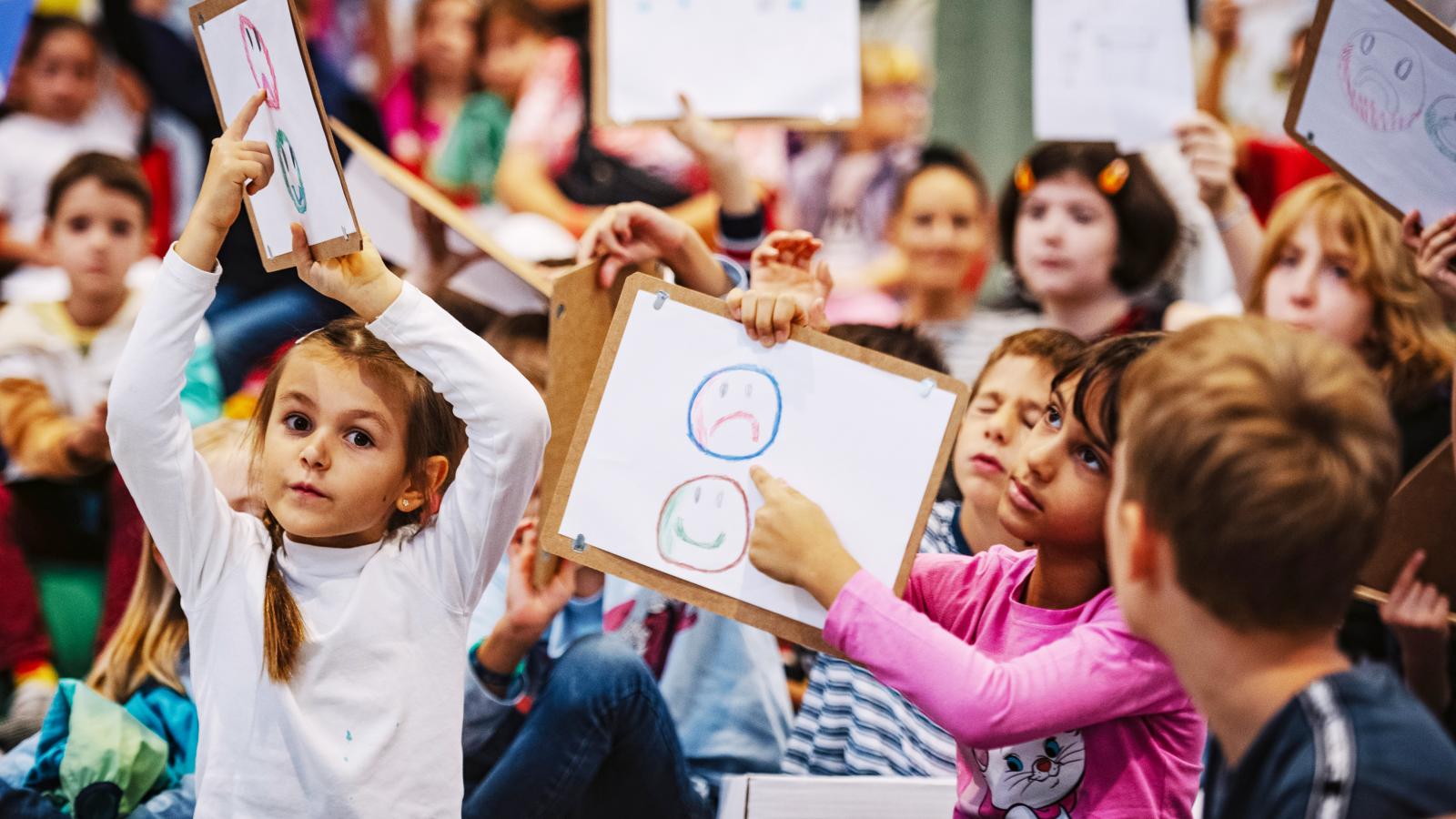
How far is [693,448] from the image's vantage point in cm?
141

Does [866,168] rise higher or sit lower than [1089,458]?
higher

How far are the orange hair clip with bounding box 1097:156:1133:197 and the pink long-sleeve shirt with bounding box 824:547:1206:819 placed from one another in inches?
59.3

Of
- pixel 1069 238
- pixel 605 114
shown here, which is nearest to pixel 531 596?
pixel 605 114

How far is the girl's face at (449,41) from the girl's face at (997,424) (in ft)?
6.49

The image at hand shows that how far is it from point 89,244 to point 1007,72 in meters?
2.28

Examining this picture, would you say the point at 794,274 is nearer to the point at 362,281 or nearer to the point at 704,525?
the point at 704,525

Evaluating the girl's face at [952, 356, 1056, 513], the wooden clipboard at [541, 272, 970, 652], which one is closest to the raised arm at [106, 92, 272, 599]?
the wooden clipboard at [541, 272, 970, 652]

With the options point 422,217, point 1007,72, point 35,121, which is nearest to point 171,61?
point 35,121

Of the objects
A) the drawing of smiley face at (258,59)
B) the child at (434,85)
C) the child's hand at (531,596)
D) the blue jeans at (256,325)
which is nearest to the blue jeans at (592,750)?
the child's hand at (531,596)

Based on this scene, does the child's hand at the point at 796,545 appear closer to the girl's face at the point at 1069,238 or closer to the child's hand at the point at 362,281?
the child's hand at the point at 362,281

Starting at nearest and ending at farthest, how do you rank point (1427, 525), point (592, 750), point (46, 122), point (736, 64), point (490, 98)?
1. point (592, 750)
2. point (1427, 525)
3. point (736, 64)
4. point (46, 122)
5. point (490, 98)

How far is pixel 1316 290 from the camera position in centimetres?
243

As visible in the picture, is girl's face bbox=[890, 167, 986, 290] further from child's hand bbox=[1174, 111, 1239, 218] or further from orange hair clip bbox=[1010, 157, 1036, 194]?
child's hand bbox=[1174, 111, 1239, 218]

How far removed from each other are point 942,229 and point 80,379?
182cm
